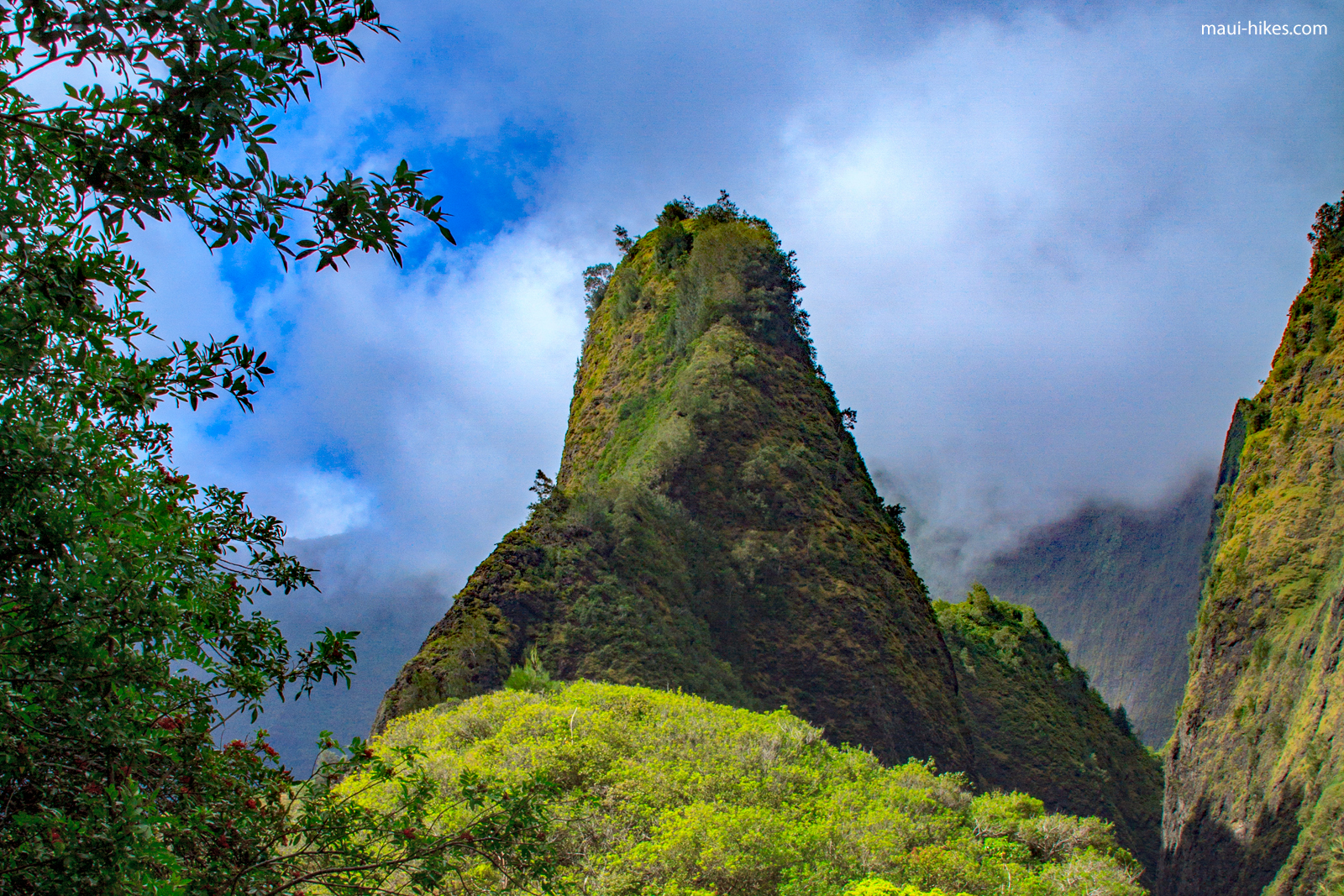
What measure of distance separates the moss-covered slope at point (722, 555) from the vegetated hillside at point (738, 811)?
21.0 feet

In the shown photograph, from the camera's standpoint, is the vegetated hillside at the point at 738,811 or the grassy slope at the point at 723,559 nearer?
the vegetated hillside at the point at 738,811

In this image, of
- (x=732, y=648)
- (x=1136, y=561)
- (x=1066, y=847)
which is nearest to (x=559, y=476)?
(x=732, y=648)

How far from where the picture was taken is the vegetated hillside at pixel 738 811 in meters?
8.45

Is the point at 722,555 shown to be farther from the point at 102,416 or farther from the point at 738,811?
the point at 102,416

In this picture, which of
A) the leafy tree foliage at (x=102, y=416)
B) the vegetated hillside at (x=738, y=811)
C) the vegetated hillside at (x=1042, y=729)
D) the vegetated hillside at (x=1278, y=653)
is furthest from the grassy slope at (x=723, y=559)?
the leafy tree foliage at (x=102, y=416)

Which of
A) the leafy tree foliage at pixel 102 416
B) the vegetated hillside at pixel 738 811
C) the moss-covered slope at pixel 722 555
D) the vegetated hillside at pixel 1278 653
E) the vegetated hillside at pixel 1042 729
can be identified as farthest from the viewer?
the vegetated hillside at pixel 1042 729

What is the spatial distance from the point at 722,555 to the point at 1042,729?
19794mm

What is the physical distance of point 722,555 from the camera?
25438 millimetres

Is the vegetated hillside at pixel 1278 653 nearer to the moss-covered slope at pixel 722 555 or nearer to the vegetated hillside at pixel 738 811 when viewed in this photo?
the moss-covered slope at pixel 722 555

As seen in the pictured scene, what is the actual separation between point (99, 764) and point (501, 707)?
10.1m

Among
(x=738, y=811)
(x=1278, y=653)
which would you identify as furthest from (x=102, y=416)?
(x=1278, y=653)

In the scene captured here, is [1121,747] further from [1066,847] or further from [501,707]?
[501,707]

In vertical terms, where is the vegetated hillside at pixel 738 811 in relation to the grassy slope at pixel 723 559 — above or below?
below

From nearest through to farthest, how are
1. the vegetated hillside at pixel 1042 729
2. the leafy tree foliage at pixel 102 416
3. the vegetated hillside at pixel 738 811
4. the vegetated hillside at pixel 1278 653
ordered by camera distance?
the leafy tree foliage at pixel 102 416, the vegetated hillside at pixel 738 811, the vegetated hillside at pixel 1278 653, the vegetated hillside at pixel 1042 729
